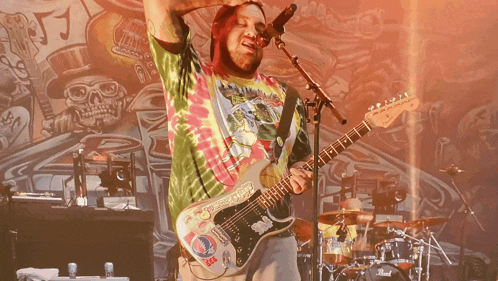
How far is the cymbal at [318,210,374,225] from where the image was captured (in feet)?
14.2

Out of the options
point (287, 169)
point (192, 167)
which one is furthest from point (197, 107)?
Answer: point (287, 169)

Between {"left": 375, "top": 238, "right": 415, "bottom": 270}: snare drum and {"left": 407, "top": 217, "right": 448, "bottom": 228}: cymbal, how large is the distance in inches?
9.4

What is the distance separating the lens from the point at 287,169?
346cm

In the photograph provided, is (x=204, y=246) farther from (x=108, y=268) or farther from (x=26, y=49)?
(x=26, y=49)

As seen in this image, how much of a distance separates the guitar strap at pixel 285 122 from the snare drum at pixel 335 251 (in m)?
1.56

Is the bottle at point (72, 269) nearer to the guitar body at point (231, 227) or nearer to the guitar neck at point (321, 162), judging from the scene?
the guitar body at point (231, 227)

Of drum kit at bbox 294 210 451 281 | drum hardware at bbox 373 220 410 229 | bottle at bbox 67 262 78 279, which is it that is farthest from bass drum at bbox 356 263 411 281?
bottle at bbox 67 262 78 279

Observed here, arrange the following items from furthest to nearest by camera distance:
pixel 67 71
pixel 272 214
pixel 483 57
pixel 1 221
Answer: pixel 483 57 → pixel 67 71 → pixel 1 221 → pixel 272 214

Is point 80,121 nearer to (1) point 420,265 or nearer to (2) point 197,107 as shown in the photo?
(2) point 197,107

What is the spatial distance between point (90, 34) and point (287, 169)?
222cm

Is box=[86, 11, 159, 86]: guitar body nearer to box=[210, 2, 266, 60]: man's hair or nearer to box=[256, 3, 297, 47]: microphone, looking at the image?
box=[210, 2, 266, 60]: man's hair

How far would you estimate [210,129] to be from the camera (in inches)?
136

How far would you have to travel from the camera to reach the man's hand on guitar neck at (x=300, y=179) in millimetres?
3162

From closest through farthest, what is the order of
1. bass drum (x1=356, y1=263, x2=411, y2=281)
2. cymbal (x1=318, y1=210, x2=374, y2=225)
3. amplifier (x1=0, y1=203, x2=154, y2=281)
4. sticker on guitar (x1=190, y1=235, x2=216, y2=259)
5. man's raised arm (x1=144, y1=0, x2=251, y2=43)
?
man's raised arm (x1=144, y1=0, x2=251, y2=43) → sticker on guitar (x1=190, y1=235, x2=216, y2=259) → amplifier (x1=0, y1=203, x2=154, y2=281) → cymbal (x1=318, y1=210, x2=374, y2=225) → bass drum (x1=356, y1=263, x2=411, y2=281)
